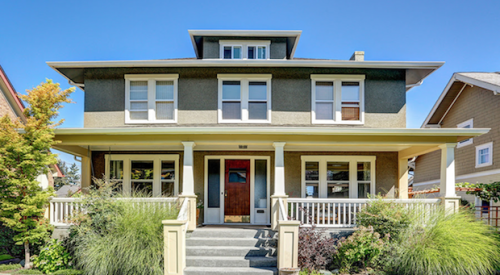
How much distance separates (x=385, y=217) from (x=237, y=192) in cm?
485

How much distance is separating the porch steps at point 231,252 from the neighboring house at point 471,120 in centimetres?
1077

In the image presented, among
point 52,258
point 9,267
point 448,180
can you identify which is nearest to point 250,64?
point 448,180

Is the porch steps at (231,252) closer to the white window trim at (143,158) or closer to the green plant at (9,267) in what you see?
the white window trim at (143,158)

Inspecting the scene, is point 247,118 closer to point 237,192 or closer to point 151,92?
point 237,192

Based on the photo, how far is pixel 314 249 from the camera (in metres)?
7.82

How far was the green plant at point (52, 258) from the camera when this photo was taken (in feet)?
26.0

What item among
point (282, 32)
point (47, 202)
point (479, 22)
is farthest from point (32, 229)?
point (479, 22)

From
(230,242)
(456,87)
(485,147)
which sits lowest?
(230,242)

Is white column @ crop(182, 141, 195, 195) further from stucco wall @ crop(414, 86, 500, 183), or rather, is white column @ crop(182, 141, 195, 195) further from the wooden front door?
stucco wall @ crop(414, 86, 500, 183)

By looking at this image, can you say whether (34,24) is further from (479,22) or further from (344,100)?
(479,22)

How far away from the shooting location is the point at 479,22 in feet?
43.9

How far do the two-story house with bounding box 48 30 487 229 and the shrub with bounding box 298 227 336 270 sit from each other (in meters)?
2.46

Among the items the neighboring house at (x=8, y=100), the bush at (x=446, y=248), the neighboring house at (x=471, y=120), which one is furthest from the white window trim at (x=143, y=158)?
the neighboring house at (x=471, y=120)

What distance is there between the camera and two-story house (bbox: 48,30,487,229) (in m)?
10.9
